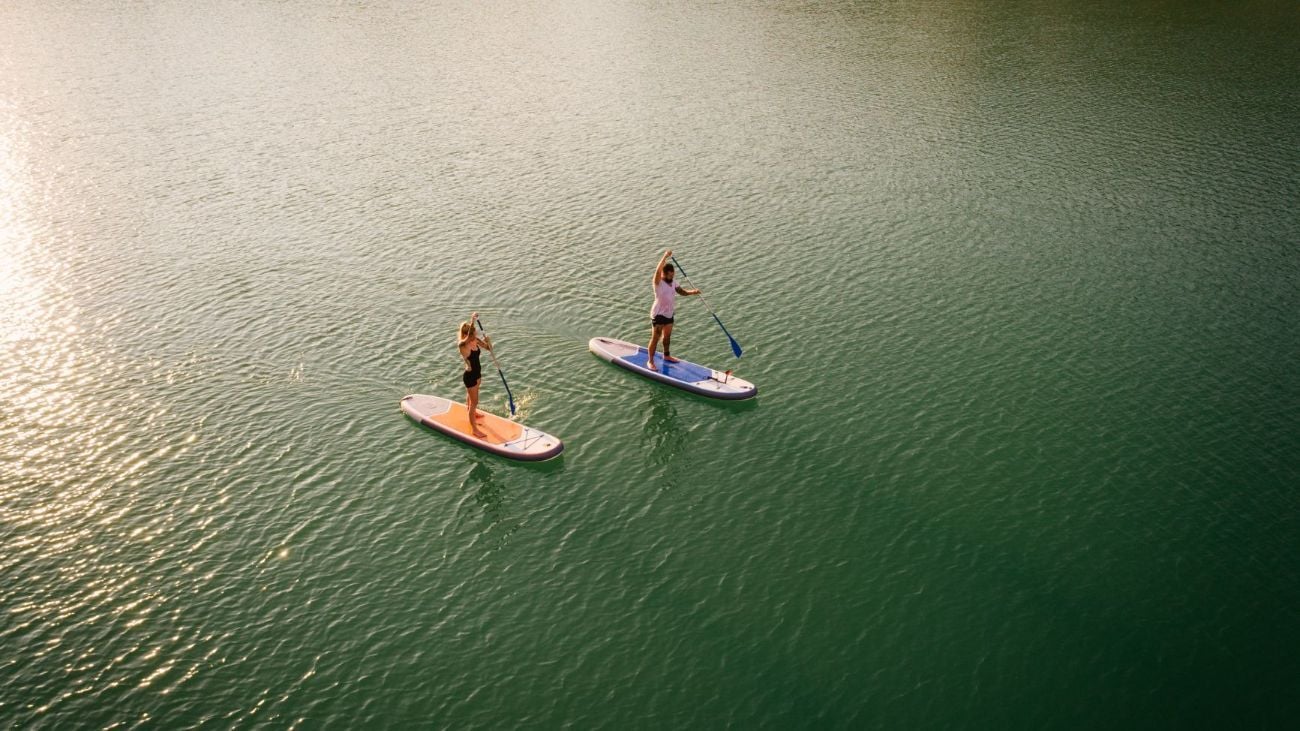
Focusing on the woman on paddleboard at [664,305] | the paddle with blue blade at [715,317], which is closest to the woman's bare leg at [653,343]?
the woman on paddleboard at [664,305]

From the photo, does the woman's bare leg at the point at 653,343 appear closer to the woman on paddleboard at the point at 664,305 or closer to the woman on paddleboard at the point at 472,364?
the woman on paddleboard at the point at 664,305

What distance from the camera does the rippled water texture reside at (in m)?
17.1

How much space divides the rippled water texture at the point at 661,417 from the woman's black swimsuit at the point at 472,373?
178cm

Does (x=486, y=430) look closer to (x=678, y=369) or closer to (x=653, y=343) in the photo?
(x=653, y=343)

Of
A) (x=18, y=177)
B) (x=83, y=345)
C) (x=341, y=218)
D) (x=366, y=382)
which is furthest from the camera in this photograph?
(x=18, y=177)

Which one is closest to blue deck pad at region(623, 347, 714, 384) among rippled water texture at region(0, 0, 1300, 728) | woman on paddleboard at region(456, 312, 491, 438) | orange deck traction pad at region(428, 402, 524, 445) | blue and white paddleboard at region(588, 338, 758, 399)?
blue and white paddleboard at region(588, 338, 758, 399)

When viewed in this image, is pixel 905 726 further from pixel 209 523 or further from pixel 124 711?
pixel 209 523

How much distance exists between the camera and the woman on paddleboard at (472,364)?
74.3ft

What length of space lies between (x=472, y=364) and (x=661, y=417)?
508 centimetres

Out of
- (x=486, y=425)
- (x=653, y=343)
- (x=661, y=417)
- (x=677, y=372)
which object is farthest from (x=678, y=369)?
(x=486, y=425)

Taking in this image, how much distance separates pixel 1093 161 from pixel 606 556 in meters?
32.8

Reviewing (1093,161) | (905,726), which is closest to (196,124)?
(1093,161)

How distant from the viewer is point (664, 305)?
25391 mm

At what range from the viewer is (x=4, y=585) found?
742 inches
